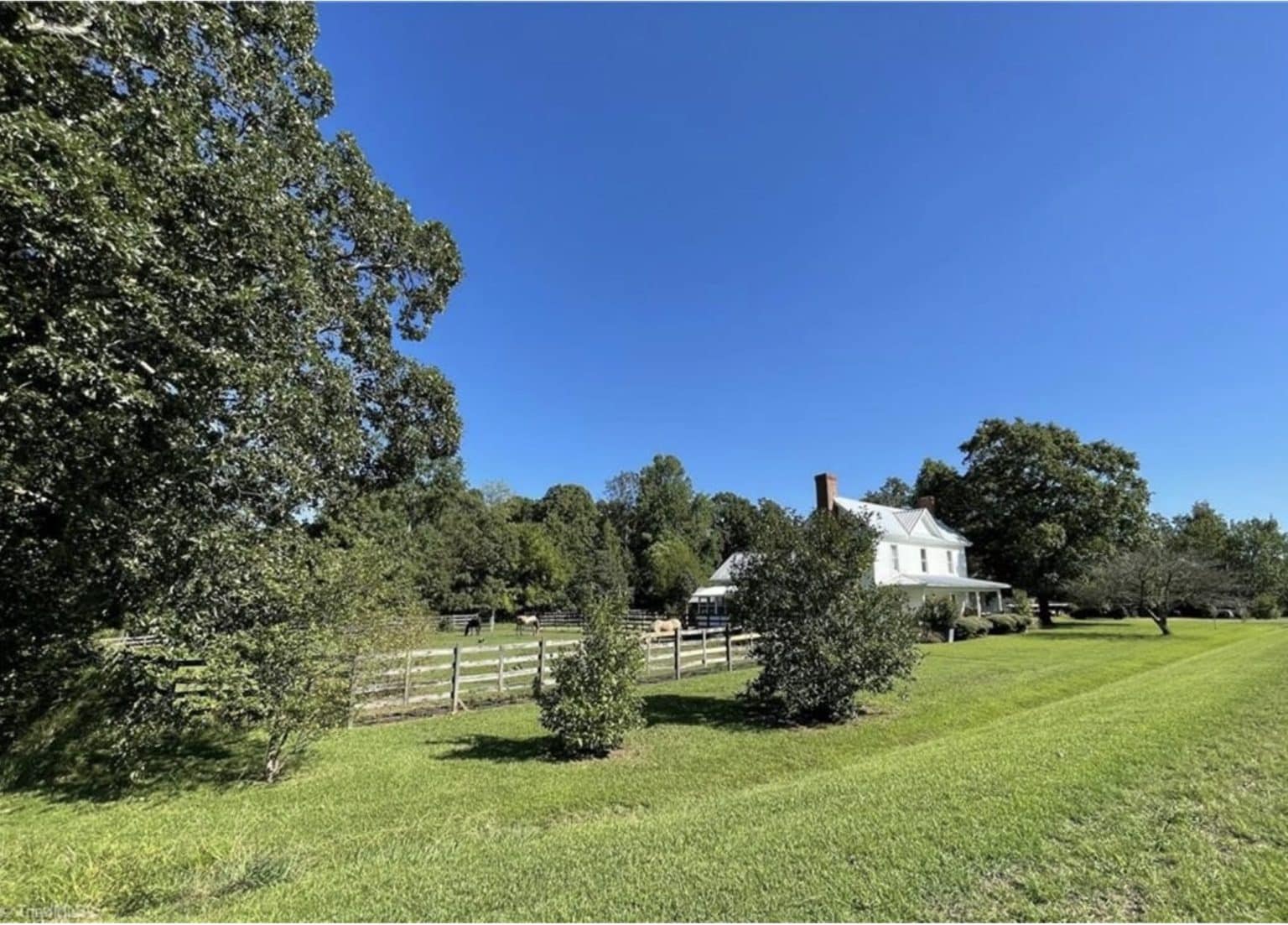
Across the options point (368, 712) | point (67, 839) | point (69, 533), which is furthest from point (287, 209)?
point (368, 712)

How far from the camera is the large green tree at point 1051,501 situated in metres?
35.8

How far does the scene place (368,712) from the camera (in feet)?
41.1

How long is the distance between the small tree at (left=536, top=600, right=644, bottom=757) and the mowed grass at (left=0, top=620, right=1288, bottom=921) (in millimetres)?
453

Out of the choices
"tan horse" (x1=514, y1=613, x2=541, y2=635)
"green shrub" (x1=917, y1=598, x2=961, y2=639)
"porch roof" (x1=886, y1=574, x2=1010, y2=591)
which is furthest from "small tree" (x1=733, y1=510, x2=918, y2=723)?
"tan horse" (x1=514, y1=613, x2=541, y2=635)

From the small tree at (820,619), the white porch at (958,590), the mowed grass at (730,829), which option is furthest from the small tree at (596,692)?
the white porch at (958,590)

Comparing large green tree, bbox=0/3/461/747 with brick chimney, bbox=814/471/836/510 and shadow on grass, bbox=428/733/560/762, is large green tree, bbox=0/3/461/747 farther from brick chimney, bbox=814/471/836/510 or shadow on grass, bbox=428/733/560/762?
brick chimney, bbox=814/471/836/510

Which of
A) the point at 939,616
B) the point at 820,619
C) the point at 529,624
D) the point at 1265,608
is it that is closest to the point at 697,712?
the point at 820,619

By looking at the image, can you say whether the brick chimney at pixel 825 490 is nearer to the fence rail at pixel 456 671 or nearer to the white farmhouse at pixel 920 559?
the white farmhouse at pixel 920 559

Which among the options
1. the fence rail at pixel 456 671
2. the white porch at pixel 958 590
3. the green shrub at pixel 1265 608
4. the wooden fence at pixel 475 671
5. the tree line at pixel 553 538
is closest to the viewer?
the fence rail at pixel 456 671

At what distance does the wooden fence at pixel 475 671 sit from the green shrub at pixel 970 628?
12.1 metres

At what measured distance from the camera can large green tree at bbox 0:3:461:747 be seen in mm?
5586

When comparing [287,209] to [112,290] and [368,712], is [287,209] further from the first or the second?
[368,712]

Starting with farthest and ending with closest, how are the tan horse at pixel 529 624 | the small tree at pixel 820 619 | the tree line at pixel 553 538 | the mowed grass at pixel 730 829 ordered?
1. the tan horse at pixel 529 624
2. the tree line at pixel 553 538
3. the small tree at pixel 820 619
4. the mowed grass at pixel 730 829

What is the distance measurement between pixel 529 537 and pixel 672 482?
26074 millimetres
